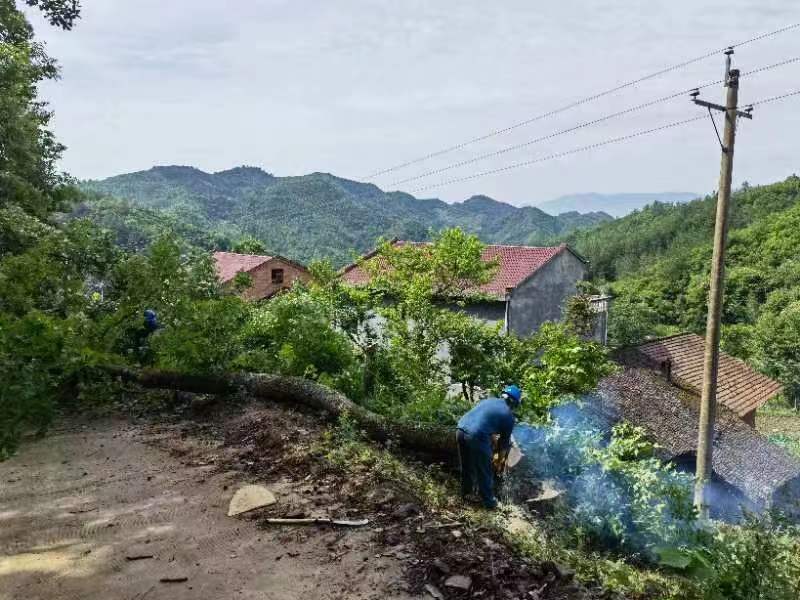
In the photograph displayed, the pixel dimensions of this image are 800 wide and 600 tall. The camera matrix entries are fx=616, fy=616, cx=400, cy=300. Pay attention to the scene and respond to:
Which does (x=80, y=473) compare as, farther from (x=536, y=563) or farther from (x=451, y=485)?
(x=536, y=563)

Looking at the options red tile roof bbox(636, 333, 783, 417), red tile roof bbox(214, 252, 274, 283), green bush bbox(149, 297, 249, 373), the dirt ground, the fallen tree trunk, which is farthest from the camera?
red tile roof bbox(214, 252, 274, 283)

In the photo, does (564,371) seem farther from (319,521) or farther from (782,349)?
(782,349)

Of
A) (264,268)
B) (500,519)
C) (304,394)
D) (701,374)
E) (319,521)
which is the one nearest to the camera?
(319,521)

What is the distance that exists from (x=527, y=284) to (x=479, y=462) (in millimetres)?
16920

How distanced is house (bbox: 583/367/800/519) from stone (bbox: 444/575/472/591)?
8980 mm

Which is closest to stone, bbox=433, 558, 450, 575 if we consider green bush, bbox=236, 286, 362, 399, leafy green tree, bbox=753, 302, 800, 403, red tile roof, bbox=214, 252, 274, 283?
green bush, bbox=236, 286, 362, 399

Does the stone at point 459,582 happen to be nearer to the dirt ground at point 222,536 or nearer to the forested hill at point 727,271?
the dirt ground at point 222,536

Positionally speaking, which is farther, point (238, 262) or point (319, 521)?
point (238, 262)

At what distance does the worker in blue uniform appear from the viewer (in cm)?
626

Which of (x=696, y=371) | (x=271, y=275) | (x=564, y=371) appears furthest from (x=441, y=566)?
(x=271, y=275)

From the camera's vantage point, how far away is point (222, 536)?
5418 millimetres

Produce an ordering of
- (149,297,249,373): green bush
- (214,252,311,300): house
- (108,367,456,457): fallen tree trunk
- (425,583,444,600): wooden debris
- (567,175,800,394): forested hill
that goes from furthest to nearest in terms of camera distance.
A: (567,175,800,394): forested hill → (214,252,311,300): house → (149,297,249,373): green bush → (108,367,456,457): fallen tree trunk → (425,583,444,600): wooden debris

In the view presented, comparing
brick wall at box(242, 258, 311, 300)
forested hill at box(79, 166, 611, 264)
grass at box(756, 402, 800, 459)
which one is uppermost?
forested hill at box(79, 166, 611, 264)

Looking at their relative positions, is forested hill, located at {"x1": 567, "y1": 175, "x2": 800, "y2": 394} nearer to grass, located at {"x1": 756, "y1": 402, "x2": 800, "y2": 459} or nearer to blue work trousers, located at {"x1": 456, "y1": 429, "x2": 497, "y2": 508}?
grass, located at {"x1": 756, "y1": 402, "x2": 800, "y2": 459}
